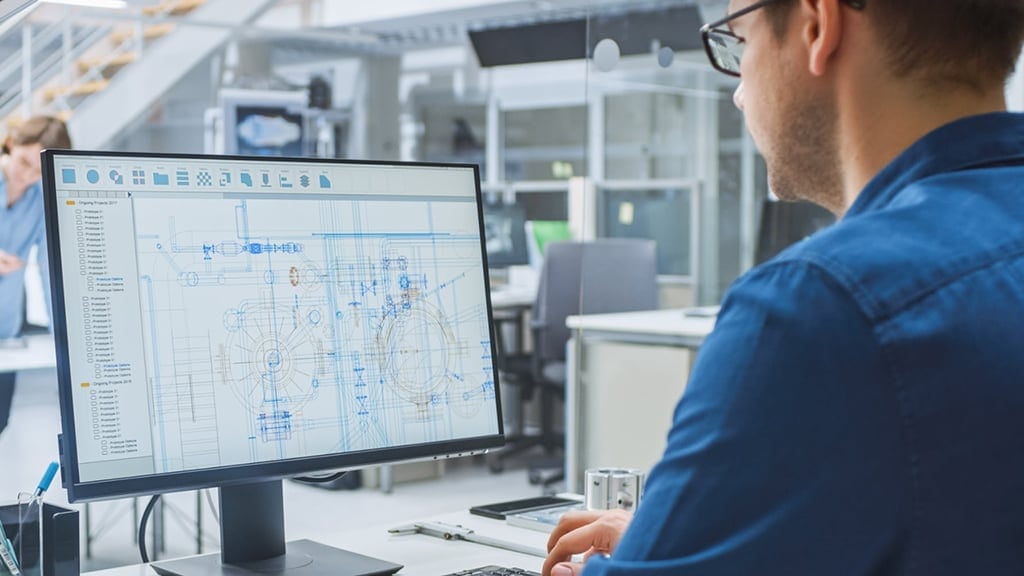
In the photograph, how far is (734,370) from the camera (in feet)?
2.25

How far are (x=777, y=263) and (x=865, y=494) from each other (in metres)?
0.14

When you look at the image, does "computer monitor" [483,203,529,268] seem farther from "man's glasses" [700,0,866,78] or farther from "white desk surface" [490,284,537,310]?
"man's glasses" [700,0,866,78]

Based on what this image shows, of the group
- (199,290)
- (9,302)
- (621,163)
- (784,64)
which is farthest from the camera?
A: (621,163)

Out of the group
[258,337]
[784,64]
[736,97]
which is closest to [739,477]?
[784,64]

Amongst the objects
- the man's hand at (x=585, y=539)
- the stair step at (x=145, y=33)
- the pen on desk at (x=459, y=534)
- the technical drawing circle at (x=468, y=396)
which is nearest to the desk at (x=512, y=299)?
the stair step at (x=145, y=33)

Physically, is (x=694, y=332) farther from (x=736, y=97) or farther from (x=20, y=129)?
(x=736, y=97)

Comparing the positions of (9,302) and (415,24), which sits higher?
(415,24)

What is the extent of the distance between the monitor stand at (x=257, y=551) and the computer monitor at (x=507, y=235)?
14.2ft

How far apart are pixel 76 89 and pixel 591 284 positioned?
4.78 m

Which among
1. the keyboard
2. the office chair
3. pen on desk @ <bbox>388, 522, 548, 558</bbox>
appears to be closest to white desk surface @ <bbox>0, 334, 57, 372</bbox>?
the office chair

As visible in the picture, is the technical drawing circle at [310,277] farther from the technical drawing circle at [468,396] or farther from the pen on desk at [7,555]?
the pen on desk at [7,555]

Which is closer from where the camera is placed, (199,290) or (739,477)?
(739,477)

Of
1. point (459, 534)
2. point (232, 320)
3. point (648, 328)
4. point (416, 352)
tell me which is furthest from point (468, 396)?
point (648, 328)

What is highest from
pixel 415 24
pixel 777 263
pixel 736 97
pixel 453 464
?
pixel 415 24
